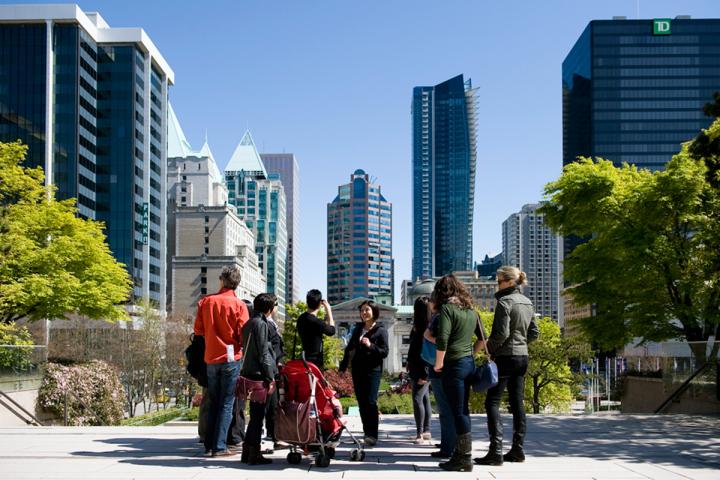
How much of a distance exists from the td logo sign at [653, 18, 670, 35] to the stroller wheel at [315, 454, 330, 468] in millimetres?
149613

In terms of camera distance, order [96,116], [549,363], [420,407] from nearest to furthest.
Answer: [420,407] → [549,363] → [96,116]

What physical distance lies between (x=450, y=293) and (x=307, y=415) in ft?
6.72

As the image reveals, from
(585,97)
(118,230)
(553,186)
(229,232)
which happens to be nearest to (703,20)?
(585,97)

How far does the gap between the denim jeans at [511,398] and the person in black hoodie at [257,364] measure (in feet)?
8.11

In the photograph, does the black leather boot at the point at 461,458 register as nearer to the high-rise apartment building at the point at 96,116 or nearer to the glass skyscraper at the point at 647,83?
the high-rise apartment building at the point at 96,116

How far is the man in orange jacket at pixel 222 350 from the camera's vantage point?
31.6 ft

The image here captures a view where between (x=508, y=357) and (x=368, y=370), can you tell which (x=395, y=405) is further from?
(x=508, y=357)

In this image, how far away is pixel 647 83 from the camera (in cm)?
14362

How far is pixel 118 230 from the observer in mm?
103438

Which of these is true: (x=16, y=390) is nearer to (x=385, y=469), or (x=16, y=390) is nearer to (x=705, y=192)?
(x=385, y=469)

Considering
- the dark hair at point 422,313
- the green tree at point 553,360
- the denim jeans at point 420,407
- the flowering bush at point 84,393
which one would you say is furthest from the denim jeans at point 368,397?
the green tree at point 553,360

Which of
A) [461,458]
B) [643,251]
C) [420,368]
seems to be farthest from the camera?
[643,251]

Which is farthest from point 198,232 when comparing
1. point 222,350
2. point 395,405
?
point 222,350

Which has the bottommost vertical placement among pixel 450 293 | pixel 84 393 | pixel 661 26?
pixel 84 393
